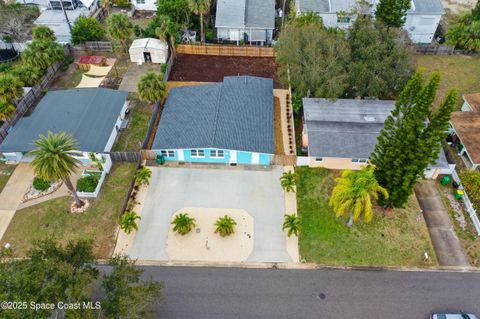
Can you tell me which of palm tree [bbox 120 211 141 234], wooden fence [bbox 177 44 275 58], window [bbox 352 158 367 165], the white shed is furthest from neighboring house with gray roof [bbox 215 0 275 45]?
palm tree [bbox 120 211 141 234]

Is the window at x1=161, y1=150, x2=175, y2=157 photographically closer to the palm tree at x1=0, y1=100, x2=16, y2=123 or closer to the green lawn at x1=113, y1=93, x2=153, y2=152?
the green lawn at x1=113, y1=93, x2=153, y2=152

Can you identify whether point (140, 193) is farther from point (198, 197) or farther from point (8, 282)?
point (8, 282)

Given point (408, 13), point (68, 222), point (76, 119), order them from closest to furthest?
point (68, 222) < point (76, 119) < point (408, 13)

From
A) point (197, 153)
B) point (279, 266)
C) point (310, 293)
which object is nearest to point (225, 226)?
point (279, 266)

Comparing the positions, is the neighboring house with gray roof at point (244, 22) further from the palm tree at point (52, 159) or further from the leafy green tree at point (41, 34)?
the palm tree at point (52, 159)

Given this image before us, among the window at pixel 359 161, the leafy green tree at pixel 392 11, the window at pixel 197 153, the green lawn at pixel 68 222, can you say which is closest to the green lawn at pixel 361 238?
the window at pixel 359 161

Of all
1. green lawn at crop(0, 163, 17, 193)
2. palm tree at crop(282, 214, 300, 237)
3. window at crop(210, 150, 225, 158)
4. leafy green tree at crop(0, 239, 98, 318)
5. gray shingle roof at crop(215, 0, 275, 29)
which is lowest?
green lawn at crop(0, 163, 17, 193)

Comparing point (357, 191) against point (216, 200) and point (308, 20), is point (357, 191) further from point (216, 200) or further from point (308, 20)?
point (308, 20)
